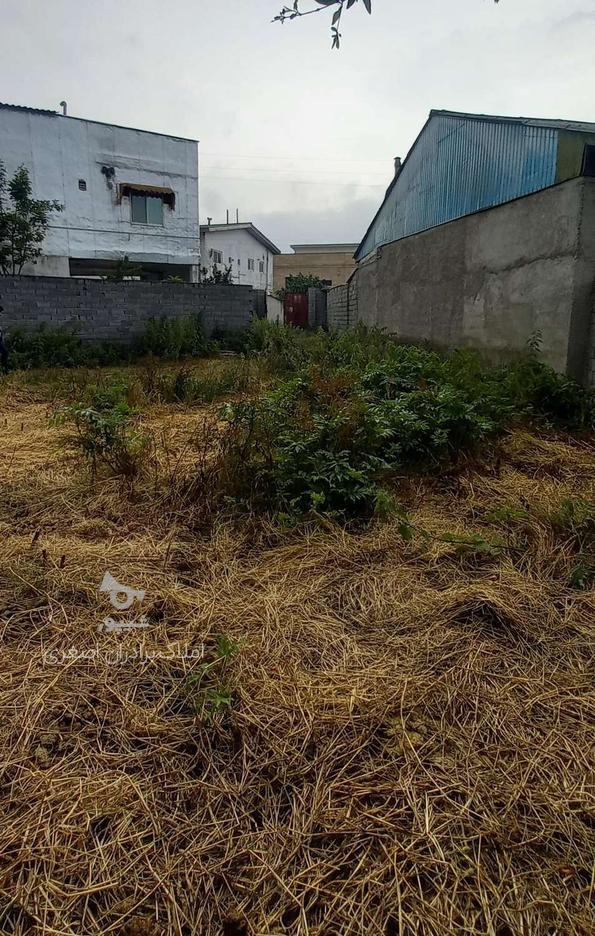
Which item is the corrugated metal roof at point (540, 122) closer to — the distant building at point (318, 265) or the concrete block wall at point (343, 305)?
the concrete block wall at point (343, 305)

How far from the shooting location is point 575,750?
129 cm

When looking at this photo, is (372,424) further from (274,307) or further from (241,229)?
(241,229)

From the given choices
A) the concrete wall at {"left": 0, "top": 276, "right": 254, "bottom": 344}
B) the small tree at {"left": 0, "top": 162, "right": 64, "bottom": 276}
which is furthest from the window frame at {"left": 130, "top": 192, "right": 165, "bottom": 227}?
the concrete wall at {"left": 0, "top": 276, "right": 254, "bottom": 344}

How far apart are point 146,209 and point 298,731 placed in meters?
19.7

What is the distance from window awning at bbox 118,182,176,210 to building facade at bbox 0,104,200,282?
0.03 meters

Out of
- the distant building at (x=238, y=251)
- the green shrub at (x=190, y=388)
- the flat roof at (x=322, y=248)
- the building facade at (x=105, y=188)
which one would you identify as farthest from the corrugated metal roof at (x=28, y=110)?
the flat roof at (x=322, y=248)

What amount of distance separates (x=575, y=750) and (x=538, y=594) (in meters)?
0.73

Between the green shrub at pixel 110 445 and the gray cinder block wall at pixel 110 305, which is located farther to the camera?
the gray cinder block wall at pixel 110 305

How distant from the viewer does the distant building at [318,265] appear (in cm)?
3297

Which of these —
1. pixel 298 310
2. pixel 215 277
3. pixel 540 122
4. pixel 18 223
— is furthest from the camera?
pixel 215 277

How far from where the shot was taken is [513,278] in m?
4.95

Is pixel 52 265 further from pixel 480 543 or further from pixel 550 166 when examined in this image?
pixel 480 543

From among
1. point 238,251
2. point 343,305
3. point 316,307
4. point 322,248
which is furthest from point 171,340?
point 322,248

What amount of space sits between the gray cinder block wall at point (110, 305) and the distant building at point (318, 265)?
79.6ft
